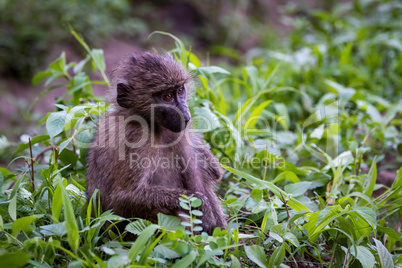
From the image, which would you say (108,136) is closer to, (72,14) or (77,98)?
(77,98)

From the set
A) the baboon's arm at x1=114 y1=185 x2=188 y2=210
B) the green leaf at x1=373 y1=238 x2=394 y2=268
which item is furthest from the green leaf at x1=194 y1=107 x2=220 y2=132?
the green leaf at x1=373 y1=238 x2=394 y2=268

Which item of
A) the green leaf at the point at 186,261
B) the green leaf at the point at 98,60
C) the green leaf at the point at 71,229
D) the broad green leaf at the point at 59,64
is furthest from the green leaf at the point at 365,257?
the broad green leaf at the point at 59,64

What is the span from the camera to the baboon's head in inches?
117

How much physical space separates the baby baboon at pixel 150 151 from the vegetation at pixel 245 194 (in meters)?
0.13

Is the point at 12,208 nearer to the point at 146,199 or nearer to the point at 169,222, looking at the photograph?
the point at 146,199

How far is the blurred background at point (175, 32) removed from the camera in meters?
6.76

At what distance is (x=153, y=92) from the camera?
118 inches

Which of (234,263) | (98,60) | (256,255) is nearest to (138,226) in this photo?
(234,263)

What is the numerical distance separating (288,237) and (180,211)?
0.70 meters

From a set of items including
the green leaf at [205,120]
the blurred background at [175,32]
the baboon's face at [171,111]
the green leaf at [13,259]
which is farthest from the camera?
the blurred background at [175,32]

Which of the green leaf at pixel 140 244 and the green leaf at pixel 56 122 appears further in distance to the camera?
the green leaf at pixel 56 122

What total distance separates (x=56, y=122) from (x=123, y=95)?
513mm

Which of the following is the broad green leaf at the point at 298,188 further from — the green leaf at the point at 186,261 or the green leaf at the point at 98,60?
Answer: the green leaf at the point at 98,60

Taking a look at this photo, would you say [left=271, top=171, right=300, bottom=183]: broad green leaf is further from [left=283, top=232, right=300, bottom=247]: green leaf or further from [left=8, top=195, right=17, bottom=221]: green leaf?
[left=8, top=195, right=17, bottom=221]: green leaf
